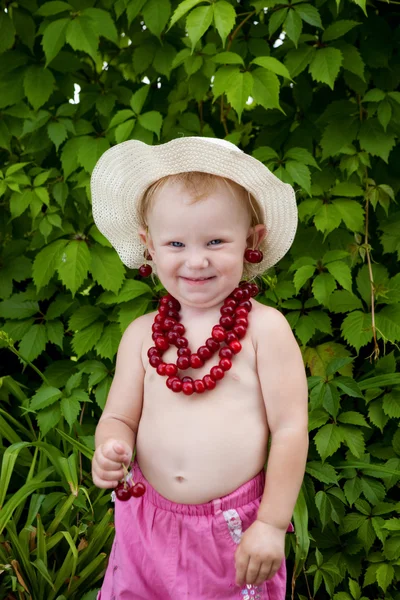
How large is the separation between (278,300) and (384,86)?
775 mm

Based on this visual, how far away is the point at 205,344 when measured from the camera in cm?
146

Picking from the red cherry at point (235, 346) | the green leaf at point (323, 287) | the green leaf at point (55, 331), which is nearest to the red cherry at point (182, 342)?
the red cherry at point (235, 346)

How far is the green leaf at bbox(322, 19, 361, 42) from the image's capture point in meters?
2.08

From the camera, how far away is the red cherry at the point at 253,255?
→ 1504 millimetres

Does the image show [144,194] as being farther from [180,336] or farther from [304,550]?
[304,550]

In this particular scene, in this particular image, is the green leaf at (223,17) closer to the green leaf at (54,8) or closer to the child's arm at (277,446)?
the green leaf at (54,8)

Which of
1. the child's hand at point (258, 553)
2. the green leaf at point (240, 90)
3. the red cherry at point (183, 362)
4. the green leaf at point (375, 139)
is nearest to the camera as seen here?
the child's hand at point (258, 553)

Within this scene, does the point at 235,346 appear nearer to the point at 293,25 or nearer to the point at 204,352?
the point at 204,352

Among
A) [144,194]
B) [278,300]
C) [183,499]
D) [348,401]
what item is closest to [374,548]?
[348,401]

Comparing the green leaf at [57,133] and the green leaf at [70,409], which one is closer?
the green leaf at [70,409]

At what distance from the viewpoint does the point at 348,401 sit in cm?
235

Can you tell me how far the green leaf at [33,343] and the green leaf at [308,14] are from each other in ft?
4.24

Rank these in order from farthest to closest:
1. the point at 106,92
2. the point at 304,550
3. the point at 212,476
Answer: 1. the point at 106,92
2. the point at 304,550
3. the point at 212,476

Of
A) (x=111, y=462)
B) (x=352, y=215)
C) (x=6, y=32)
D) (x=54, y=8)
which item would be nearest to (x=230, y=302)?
(x=111, y=462)
